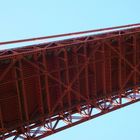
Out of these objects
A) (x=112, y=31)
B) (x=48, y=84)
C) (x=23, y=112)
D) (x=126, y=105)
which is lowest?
(x=126, y=105)

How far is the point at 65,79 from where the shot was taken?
19891 millimetres

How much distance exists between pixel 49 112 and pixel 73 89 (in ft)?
7.69

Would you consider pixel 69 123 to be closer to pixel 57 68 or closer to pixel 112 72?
pixel 57 68

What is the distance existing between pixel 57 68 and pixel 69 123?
3.58m

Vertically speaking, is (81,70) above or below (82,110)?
above

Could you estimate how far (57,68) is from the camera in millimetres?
19109

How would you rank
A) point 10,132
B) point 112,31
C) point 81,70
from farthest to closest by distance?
point 112,31 → point 81,70 → point 10,132

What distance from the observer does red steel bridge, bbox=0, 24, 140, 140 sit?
1794 centimetres

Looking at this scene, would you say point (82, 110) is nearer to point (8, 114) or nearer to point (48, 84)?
point (48, 84)

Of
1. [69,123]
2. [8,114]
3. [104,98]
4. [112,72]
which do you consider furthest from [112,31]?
[8,114]

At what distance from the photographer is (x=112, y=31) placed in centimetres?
2114

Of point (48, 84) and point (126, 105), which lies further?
point (126, 105)

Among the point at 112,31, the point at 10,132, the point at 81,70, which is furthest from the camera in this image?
the point at 112,31

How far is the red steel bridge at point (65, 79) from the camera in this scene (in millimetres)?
17938
